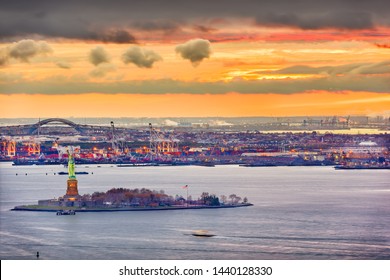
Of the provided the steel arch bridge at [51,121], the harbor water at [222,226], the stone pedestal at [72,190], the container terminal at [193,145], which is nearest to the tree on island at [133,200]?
the stone pedestal at [72,190]

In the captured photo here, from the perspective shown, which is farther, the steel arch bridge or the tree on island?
the steel arch bridge

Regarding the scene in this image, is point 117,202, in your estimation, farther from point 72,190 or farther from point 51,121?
point 51,121

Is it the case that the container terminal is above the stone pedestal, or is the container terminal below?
above

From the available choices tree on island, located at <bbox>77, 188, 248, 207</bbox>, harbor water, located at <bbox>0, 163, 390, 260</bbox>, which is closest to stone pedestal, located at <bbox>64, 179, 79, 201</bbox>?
tree on island, located at <bbox>77, 188, 248, 207</bbox>

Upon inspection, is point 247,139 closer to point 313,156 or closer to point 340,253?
point 313,156

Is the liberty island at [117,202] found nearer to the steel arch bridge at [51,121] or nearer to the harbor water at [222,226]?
the harbor water at [222,226]

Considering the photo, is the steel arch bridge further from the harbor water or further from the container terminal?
the harbor water

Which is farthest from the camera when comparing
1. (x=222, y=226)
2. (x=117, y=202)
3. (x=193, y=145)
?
(x=193, y=145)

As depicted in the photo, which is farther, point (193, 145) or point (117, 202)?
point (193, 145)

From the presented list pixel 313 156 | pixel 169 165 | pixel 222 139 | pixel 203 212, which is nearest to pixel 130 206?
pixel 203 212

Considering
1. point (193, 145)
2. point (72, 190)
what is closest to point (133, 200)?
point (72, 190)
